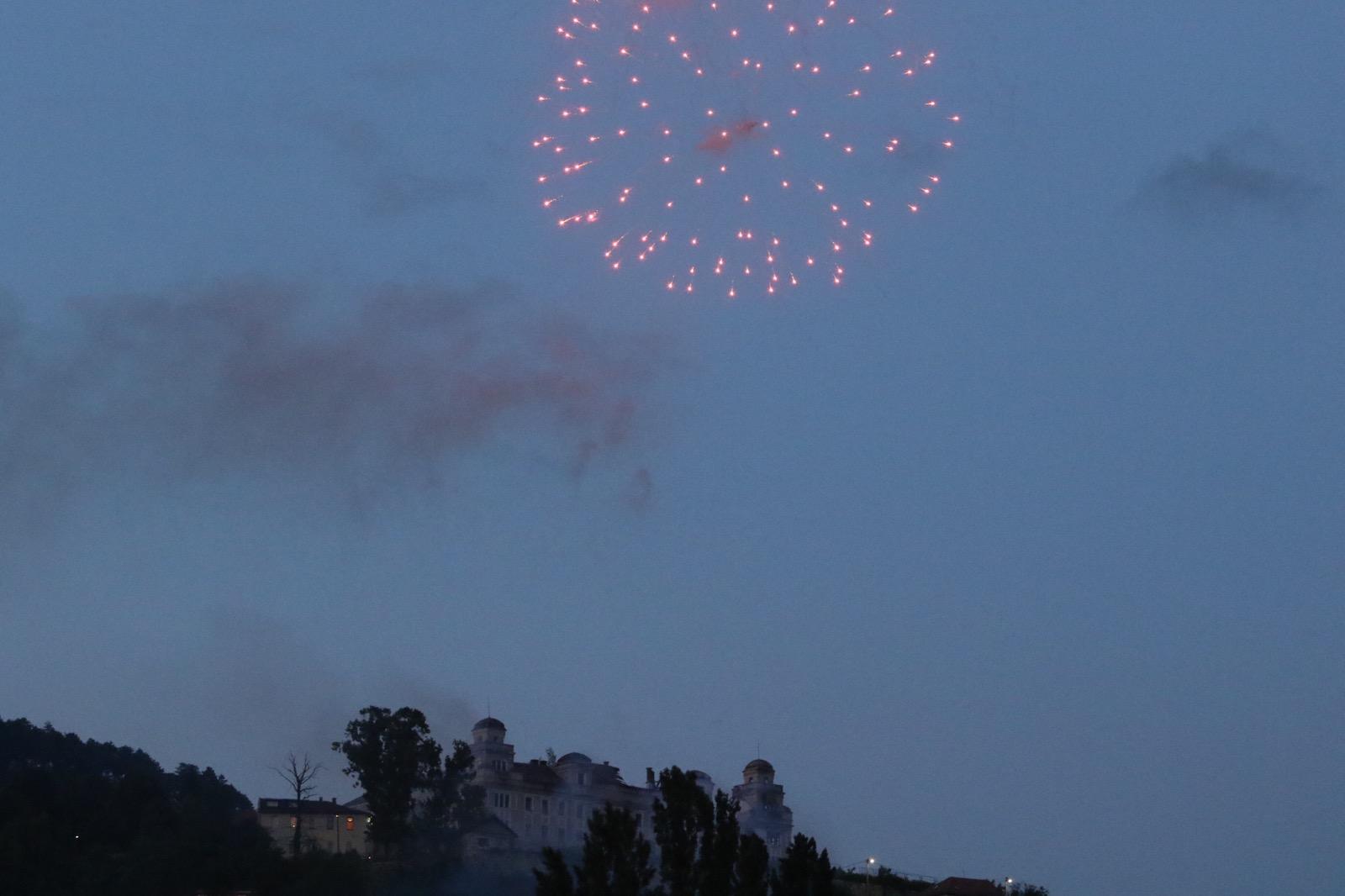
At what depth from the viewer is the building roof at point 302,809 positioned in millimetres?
118481

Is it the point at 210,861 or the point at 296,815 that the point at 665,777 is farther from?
the point at 296,815

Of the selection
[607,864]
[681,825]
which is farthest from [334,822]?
[607,864]

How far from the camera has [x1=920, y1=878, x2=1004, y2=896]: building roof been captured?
116000 millimetres

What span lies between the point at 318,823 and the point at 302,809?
1.88 metres

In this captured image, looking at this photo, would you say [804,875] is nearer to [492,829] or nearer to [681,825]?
[681,825]

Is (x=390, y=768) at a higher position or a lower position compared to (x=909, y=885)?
higher

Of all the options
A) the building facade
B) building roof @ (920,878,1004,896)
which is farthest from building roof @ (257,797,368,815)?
building roof @ (920,878,1004,896)

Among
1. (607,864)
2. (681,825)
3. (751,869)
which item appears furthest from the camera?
(681,825)

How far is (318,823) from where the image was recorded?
4695 inches

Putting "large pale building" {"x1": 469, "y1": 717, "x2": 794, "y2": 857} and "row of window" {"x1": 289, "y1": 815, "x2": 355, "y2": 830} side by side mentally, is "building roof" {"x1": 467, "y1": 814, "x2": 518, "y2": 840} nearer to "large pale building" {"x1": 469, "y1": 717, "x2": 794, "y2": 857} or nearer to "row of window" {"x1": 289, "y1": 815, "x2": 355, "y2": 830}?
"large pale building" {"x1": 469, "y1": 717, "x2": 794, "y2": 857}

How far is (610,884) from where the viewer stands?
53375 mm

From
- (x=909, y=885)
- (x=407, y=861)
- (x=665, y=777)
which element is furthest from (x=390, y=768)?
(x=665, y=777)

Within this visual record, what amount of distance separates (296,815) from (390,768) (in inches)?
410

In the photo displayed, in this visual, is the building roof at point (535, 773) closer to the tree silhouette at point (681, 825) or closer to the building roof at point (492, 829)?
the building roof at point (492, 829)
